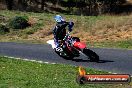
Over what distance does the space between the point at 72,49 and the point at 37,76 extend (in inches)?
210

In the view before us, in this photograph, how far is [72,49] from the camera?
1770 centimetres

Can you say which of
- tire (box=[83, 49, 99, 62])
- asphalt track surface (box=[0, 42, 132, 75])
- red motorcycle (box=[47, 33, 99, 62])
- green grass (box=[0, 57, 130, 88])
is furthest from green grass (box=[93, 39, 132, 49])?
green grass (box=[0, 57, 130, 88])

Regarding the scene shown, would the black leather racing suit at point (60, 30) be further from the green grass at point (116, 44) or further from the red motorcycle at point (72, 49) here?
the green grass at point (116, 44)

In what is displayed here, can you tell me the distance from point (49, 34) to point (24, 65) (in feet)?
50.1

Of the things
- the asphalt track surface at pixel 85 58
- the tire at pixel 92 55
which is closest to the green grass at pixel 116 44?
the asphalt track surface at pixel 85 58

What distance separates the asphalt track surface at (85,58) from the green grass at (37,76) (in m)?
1.29

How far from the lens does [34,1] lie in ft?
243

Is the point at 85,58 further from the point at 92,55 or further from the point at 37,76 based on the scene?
the point at 37,76

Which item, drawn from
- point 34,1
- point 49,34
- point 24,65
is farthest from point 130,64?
point 34,1

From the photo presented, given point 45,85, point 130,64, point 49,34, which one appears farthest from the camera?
point 49,34

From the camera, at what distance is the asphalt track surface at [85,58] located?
15658 mm

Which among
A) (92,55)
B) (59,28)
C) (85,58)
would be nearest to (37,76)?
(92,55)

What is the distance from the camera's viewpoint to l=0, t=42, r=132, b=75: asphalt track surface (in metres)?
15.7

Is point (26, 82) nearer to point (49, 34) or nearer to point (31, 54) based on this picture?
point (31, 54)
